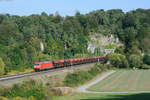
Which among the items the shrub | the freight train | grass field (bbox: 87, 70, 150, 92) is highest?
the freight train

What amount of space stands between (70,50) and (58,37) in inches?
808

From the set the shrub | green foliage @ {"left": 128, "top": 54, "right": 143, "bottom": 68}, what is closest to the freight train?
the shrub

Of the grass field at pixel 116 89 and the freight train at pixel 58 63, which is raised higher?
the freight train at pixel 58 63

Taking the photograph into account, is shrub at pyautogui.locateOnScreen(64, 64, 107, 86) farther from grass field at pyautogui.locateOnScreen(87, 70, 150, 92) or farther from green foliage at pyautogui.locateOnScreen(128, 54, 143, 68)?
green foliage at pyautogui.locateOnScreen(128, 54, 143, 68)

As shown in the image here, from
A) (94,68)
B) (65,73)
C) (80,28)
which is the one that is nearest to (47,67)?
(65,73)

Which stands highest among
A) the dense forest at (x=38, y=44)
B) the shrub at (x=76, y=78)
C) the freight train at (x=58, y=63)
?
the dense forest at (x=38, y=44)

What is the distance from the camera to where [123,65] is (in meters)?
127

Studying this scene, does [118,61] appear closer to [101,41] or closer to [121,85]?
[121,85]

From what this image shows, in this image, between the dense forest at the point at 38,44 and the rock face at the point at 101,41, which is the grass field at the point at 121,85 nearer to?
the dense forest at the point at 38,44

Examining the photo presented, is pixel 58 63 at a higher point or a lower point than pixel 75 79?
higher

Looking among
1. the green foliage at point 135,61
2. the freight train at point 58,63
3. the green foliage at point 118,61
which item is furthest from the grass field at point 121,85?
the green foliage at point 135,61

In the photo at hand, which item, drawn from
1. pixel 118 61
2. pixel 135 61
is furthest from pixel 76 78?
pixel 135 61

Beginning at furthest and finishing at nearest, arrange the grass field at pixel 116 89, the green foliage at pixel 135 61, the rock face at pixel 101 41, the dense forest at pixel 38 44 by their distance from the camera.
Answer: the rock face at pixel 101 41, the green foliage at pixel 135 61, the dense forest at pixel 38 44, the grass field at pixel 116 89

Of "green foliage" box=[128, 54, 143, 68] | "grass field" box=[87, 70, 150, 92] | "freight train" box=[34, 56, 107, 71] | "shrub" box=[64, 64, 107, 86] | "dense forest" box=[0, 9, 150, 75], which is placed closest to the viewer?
"grass field" box=[87, 70, 150, 92]
